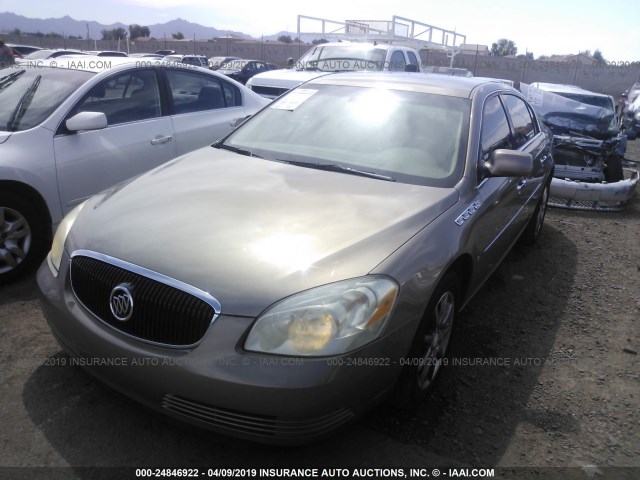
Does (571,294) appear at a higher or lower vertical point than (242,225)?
lower

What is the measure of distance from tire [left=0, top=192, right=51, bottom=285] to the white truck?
6519mm

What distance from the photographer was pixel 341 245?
7.20 ft

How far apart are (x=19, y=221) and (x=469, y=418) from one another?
3282 mm

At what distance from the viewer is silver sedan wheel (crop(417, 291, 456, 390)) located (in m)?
2.51

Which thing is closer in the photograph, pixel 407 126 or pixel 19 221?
pixel 407 126

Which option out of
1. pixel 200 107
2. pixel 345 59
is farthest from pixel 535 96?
pixel 200 107

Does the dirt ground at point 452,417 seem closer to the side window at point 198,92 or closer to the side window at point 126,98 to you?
the side window at point 126,98

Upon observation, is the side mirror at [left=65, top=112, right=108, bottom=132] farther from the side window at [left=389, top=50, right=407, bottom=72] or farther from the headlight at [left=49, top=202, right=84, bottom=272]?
the side window at [left=389, top=50, right=407, bottom=72]

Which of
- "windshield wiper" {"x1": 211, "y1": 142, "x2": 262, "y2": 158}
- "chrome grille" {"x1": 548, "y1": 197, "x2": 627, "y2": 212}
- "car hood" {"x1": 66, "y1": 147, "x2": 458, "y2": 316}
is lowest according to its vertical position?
"chrome grille" {"x1": 548, "y1": 197, "x2": 627, "y2": 212}

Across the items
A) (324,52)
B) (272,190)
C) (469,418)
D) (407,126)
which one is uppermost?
(324,52)

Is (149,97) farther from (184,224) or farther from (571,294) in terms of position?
(571,294)

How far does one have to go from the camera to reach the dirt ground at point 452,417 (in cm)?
220

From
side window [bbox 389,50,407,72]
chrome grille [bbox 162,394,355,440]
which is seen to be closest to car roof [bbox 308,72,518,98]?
chrome grille [bbox 162,394,355,440]

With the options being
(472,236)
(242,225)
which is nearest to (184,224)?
(242,225)
